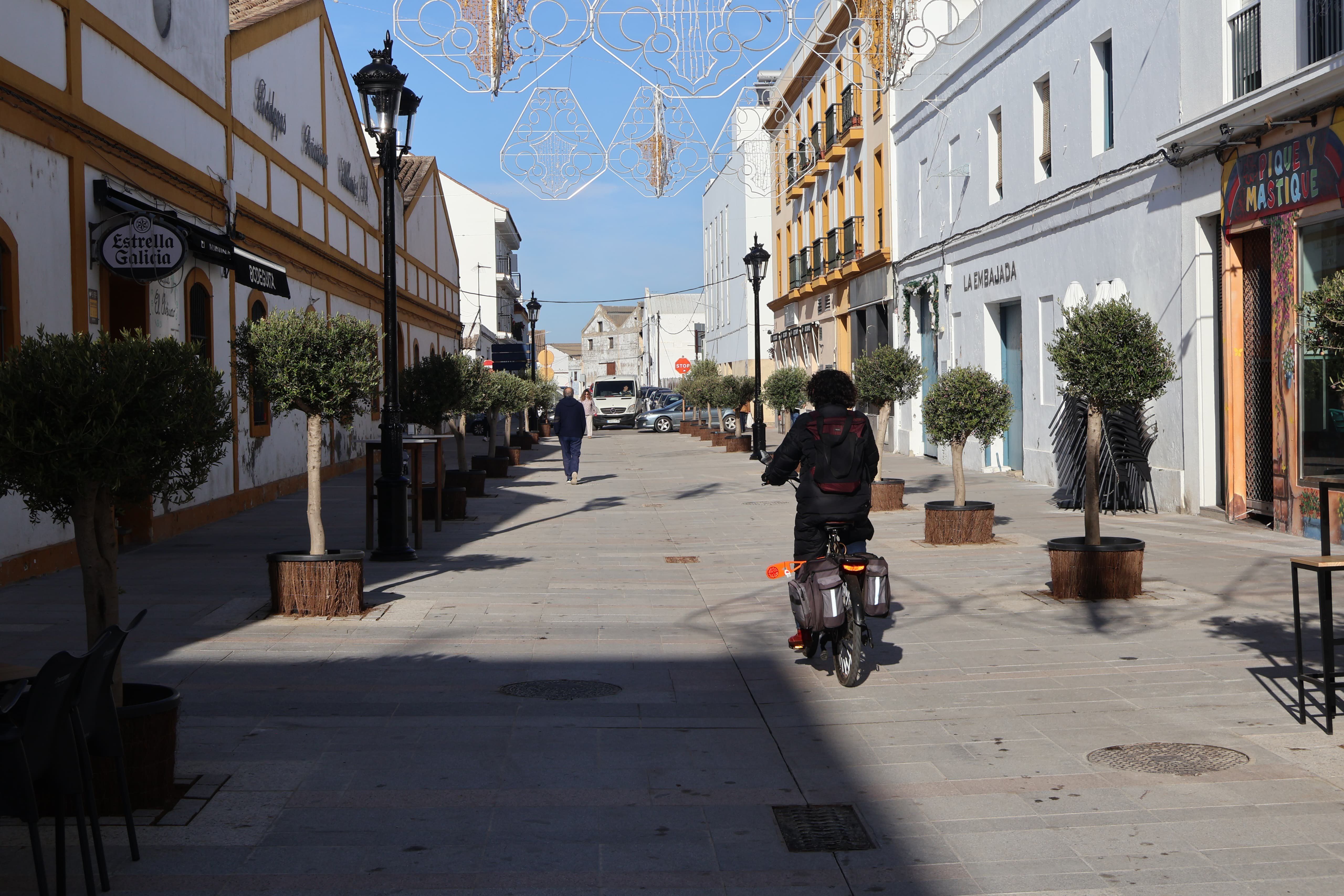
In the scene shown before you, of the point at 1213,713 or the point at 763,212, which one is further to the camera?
the point at 763,212

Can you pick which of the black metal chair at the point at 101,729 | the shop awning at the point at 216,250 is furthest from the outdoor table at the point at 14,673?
the shop awning at the point at 216,250

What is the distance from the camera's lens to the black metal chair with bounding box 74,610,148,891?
13.4 feet

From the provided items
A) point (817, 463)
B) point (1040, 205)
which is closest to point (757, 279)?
point (1040, 205)

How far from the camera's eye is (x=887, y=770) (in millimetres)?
5441

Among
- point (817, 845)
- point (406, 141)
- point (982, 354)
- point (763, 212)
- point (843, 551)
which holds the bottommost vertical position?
point (817, 845)

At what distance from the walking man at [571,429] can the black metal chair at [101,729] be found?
17954mm

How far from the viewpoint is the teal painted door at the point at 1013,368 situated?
21.5m

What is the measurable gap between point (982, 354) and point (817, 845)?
62.2 ft

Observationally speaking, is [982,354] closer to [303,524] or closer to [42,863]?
[303,524]

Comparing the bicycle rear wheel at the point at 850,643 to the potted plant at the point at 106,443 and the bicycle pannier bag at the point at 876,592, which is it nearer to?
the bicycle pannier bag at the point at 876,592

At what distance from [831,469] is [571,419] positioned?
15553 millimetres

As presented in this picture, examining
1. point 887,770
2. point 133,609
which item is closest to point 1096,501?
point 887,770

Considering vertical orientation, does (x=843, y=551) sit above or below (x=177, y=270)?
below

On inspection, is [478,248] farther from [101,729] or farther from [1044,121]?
[101,729]
